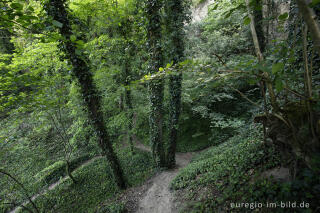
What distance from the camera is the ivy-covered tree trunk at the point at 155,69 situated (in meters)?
5.19

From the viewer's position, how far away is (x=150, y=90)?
19.8 feet

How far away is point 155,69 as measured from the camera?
557cm

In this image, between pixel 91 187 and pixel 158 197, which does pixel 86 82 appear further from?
pixel 91 187

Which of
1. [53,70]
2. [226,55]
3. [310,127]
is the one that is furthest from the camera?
[226,55]

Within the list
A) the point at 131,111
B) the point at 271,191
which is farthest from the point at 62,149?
the point at 271,191

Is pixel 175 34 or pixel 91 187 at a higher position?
pixel 175 34

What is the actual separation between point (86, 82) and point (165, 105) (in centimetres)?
393

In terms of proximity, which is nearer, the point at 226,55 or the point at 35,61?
the point at 35,61

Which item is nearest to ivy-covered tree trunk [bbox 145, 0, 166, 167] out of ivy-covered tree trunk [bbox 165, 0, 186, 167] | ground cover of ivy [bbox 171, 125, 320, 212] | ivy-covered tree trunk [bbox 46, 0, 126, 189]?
ivy-covered tree trunk [bbox 165, 0, 186, 167]

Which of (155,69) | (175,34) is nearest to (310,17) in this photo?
(155,69)

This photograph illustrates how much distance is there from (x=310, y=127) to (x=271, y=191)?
45.3 inches

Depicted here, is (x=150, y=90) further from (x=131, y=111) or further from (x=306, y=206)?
(x=306, y=206)

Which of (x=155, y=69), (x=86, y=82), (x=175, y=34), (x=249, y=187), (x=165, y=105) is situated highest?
(x=175, y=34)

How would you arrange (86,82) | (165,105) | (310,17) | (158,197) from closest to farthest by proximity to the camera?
(310,17) → (86,82) → (158,197) → (165,105)
